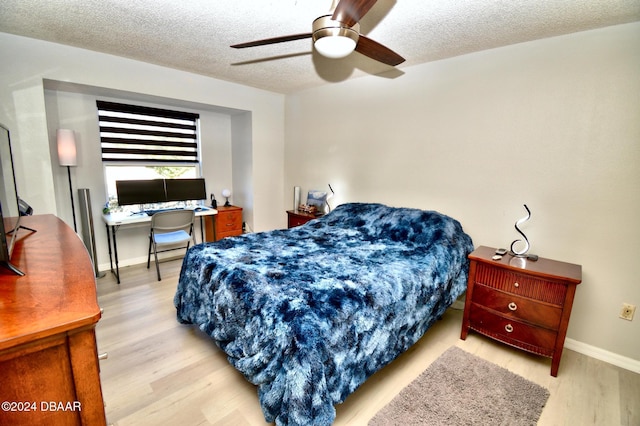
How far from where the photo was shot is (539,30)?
2074 millimetres

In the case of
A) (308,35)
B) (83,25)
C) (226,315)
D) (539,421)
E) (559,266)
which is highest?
(83,25)

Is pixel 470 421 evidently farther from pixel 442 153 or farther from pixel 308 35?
pixel 308 35

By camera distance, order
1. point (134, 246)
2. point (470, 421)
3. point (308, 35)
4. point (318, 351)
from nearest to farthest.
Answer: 1. point (318, 351)
2. point (470, 421)
3. point (308, 35)
4. point (134, 246)

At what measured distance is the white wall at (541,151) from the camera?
199 cm

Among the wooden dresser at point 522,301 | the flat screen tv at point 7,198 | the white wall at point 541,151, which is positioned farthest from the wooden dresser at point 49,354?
the white wall at point 541,151

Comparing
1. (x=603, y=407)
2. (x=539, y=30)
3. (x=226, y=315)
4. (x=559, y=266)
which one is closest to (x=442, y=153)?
(x=539, y=30)

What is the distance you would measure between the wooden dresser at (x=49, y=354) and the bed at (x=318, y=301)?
29.8 inches

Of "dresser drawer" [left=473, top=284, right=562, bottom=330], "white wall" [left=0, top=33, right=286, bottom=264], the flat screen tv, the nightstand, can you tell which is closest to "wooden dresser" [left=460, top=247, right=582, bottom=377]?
"dresser drawer" [left=473, top=284, right=562, bottom=330]

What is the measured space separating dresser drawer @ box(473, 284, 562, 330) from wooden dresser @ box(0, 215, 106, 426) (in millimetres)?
2318

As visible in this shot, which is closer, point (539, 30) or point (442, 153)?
point (539, 30)

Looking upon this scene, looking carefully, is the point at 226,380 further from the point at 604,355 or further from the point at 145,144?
the point at 145,144

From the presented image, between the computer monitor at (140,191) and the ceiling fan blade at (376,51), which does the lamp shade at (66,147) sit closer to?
the computer monitor at (140,191)

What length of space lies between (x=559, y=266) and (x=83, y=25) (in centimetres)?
394

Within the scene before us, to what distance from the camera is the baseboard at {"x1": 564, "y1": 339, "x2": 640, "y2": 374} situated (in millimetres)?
2025
